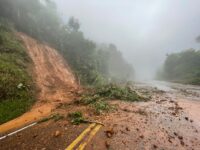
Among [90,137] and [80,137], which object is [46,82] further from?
[90,137]

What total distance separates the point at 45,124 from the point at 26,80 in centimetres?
750

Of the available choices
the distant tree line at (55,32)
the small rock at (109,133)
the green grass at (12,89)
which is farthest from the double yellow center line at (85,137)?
the distant tree line at (55,32)

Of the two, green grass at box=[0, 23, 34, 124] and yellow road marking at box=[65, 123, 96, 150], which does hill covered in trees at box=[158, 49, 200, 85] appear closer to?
green grass at box=[0, 23, 34, 124]

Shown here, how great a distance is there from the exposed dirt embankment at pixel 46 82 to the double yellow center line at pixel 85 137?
339 centimetres

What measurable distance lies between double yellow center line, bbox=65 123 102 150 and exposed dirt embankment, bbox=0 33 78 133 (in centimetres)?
339

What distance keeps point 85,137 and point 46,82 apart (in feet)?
39.5

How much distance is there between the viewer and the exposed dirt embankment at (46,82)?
959 centimetres

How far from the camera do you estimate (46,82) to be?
17047 mm

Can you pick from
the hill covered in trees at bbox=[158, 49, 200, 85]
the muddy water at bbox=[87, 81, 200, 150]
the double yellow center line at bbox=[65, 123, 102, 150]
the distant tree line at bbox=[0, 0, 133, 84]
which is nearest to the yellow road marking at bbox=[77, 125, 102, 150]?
the double yellow center line at bbox=[65, 123, 102, 150]

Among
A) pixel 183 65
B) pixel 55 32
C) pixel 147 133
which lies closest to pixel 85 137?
pixel 147 133

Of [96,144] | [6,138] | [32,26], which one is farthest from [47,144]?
[32,26]

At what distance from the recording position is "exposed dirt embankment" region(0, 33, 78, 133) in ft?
31.4

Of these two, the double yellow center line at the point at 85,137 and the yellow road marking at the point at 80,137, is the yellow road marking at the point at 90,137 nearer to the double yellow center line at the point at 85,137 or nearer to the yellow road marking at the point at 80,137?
the double yellow center line at the point at 85,137

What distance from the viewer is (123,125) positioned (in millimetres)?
7500
